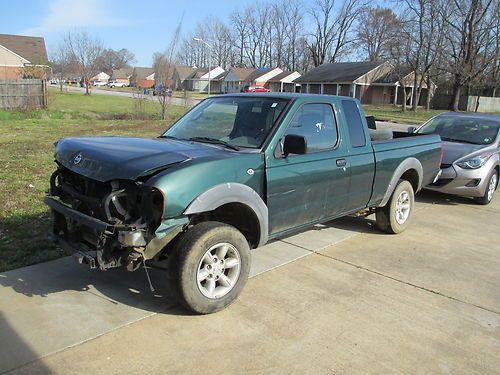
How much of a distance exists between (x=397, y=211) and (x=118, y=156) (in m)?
4.05

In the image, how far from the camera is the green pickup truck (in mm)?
3535

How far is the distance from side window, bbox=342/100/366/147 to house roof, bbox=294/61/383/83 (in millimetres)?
55331

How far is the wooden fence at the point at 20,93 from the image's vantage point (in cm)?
2377

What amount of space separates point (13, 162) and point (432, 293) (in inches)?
338

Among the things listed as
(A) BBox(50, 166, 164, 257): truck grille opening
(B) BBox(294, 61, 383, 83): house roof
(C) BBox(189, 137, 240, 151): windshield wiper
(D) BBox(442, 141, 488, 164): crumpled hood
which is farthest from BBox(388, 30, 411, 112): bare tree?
(A) BBox(50, 166, 164, 257): truck grille opening

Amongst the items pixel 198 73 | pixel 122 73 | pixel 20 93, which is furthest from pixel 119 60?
pixel 20 93

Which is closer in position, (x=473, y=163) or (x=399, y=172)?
(x=399, y=172)

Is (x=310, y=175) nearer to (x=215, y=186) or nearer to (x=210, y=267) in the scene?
(x=215, y=186)

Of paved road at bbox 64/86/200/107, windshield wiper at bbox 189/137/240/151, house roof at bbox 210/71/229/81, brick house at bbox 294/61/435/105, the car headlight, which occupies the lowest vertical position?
the car headlight

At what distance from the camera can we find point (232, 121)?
488 centimetres

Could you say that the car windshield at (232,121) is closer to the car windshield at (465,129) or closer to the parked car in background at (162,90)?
the car windshield at (465,129)

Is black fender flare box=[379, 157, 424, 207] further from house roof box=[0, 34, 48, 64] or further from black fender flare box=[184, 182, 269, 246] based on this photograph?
house roof box=[0, 34, 48, 64]

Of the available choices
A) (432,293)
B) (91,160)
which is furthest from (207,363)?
(432,293)

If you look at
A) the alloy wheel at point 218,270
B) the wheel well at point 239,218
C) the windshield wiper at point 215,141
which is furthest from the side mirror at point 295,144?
the alloy wheel at point 218,270
